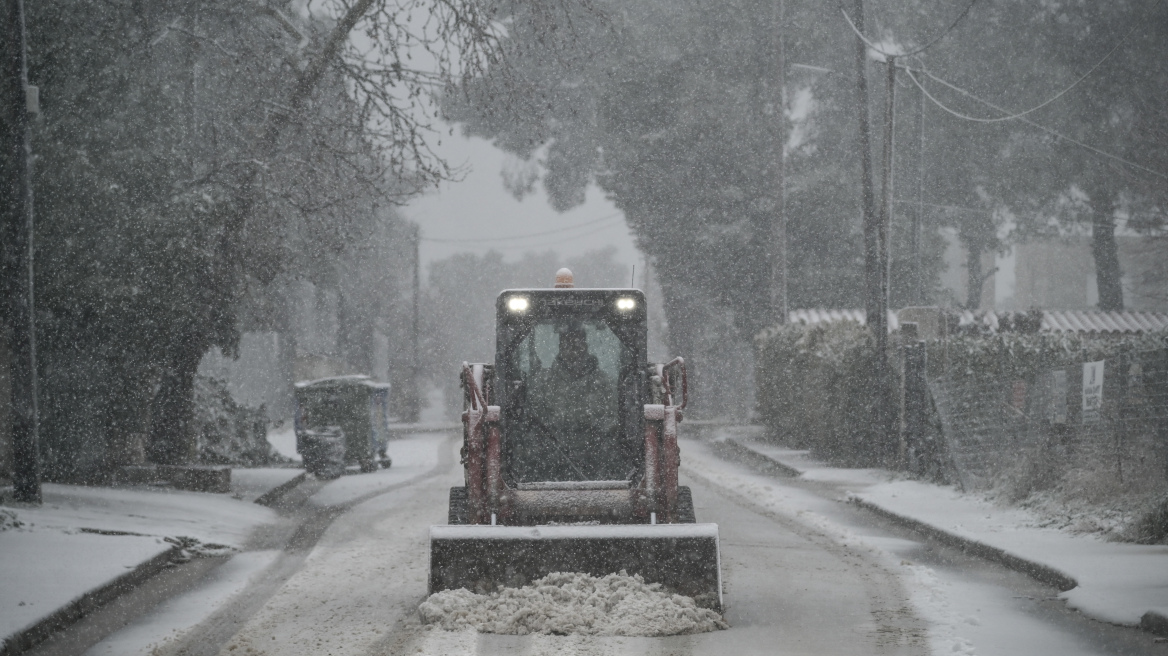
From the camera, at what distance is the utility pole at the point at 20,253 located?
13.9 metres

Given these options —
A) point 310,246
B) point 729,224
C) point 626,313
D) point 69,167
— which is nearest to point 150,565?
point 626,313

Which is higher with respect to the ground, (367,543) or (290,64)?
(290,64)

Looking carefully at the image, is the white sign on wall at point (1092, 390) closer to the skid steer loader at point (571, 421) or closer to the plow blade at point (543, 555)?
the skid steer loader at point (571, 421)

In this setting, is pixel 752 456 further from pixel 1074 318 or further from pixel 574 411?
pixel 1074 318

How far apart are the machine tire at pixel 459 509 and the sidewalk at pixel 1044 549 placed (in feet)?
15.1

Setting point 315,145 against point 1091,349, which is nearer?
point 315,145

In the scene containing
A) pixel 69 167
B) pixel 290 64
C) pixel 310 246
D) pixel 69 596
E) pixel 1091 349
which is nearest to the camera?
pixel 69 596

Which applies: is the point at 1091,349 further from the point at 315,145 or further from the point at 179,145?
the point at 179,145

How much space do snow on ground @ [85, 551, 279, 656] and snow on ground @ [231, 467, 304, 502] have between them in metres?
5.39

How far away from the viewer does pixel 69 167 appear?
52.5ft

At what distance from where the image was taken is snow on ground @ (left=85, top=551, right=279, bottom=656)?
7.96 m

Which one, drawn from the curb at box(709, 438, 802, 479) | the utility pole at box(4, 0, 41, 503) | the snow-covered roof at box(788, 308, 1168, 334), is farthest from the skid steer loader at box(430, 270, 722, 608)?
the snow-covered roof at box(788, 308, 1168, 334)

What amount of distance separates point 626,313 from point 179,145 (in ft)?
34.2

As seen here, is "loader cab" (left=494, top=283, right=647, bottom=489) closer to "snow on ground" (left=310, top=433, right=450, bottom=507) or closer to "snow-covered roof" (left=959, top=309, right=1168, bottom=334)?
"snow on ground" (left=310, top=433, right=450, bottom=507)
